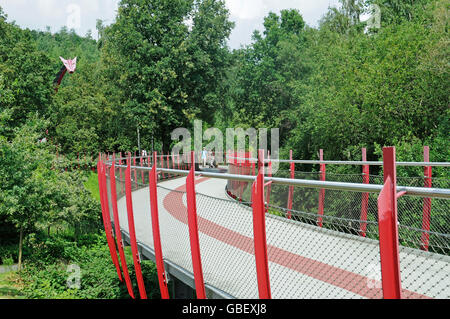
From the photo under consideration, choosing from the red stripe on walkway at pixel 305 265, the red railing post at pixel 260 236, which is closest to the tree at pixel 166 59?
the red stripe on walkway at pixel 305 265

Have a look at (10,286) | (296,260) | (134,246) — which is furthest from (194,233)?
(10,286)

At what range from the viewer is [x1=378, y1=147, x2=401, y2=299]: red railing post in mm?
2391

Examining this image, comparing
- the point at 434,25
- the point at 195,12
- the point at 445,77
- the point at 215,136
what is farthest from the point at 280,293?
the point at 215,136

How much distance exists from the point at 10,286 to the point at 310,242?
53.8ft

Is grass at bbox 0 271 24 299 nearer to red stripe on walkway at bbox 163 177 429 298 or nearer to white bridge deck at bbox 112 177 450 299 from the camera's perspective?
white bridge deck at bbox 112 177 450 299

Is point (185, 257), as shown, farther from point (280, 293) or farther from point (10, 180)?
point (10, 180)

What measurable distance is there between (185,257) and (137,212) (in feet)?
7.69

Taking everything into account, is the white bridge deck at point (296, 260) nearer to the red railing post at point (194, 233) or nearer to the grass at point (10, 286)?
the red railing post at point (194, 233)

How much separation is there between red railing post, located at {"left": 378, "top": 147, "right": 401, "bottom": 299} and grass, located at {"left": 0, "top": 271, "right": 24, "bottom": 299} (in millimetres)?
15164

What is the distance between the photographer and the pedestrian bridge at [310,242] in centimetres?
267

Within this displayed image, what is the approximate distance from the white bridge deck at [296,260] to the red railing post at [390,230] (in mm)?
413

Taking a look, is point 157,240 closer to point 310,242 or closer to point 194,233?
point 194,233

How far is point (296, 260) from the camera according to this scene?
138 inches

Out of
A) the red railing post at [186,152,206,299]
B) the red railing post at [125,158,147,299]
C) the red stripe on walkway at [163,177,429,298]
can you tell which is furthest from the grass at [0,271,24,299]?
the red stripe on walkway at [163,177,429,298]
